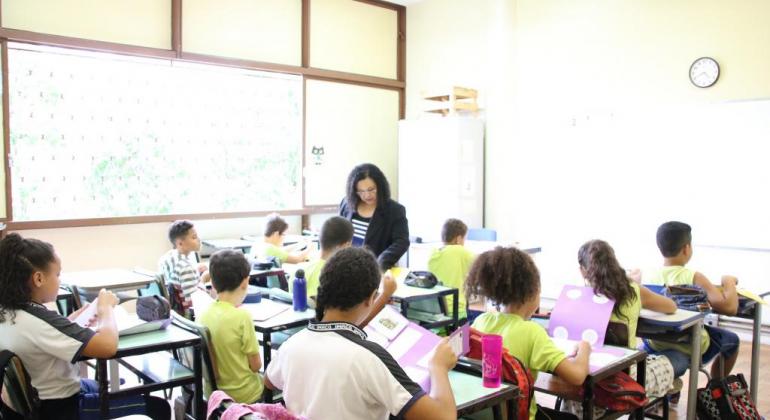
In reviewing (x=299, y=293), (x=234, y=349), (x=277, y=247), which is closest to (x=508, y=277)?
(x=234, y=349)

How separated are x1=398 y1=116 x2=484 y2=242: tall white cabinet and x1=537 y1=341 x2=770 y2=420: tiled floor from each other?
9.32 feet

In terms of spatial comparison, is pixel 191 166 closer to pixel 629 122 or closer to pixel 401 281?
pixel 401 281

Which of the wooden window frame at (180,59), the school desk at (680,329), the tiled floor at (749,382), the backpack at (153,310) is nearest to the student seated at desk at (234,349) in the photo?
the backpack at (153,310)

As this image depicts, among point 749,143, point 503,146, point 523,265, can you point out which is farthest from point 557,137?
point 523,265

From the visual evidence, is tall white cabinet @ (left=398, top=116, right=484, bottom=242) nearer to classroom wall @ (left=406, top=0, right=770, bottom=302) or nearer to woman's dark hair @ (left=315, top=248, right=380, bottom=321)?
classroom wall @ (left=406, top=0, right=770, bottom=302)

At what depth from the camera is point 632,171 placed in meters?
5.68

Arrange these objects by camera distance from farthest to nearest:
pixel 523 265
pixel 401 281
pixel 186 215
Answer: pixel 186 215
pixel 401 281
pixel 523 265

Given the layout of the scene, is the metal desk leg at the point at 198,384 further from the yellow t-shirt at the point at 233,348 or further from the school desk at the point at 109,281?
the school desk at the point at 109,281

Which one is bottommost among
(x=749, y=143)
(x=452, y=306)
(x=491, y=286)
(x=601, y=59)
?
(x=452, y=306)

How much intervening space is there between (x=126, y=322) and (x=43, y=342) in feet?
1.65

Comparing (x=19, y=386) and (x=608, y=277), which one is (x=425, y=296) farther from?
(x=19, y=386)

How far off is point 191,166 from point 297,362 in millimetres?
5011

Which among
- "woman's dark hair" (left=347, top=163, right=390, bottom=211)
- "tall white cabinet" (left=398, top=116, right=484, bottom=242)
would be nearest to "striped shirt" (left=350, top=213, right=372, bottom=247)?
"woman's dark hair" (left=347, top=163, right=390, bottom=211)

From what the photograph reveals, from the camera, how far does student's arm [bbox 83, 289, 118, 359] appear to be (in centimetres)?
221
